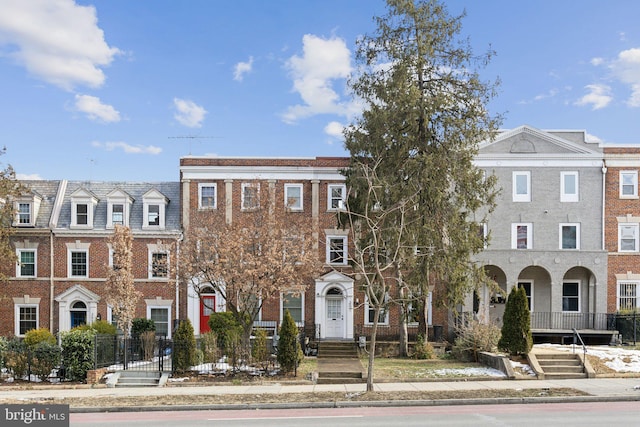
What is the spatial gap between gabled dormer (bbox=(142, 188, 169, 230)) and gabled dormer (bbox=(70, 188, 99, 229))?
2.82 meters

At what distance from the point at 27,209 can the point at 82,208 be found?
2856mm

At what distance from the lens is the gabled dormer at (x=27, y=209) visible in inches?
1149

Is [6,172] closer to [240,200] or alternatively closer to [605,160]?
[240,200]

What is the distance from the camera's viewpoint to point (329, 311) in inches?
1142

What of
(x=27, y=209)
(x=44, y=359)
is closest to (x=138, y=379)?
(x=44, y=359)

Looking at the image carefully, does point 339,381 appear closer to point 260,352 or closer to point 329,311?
point 260,352

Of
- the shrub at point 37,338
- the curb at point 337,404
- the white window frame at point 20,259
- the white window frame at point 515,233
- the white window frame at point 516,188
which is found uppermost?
the white window frame at point 516,188

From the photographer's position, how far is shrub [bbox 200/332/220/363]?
20.9 metres

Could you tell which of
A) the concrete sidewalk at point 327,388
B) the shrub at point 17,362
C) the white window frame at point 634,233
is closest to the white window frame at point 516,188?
the white window frame at point 634,233

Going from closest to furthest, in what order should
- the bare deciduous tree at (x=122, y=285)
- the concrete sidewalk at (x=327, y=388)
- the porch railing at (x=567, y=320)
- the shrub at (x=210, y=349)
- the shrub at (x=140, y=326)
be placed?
the concrete sidewalk at (x=327, y=388)
the shrub at (x=210, y=349)
the bare deciduous tree at (x=122, y=285)
the shrub at (x=140, y=326)
the porch railing at (x=567, y=320)

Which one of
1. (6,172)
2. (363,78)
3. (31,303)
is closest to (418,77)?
(363,78)

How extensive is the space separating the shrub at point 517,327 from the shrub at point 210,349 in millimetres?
10892

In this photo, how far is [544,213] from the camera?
28.8 metres

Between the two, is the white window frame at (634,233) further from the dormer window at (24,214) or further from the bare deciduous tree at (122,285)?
the dormer window at (24,214)
